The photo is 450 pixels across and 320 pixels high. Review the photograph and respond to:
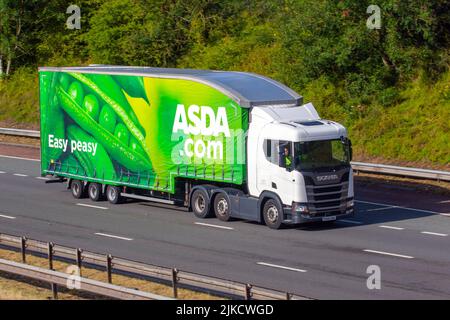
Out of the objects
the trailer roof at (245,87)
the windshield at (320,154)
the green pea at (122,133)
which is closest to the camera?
the windshield at (320,154)

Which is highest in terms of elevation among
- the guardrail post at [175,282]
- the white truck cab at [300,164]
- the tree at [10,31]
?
the tree at [10,31]

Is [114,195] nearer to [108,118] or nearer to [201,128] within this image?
[108,118]

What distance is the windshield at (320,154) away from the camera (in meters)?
27.6

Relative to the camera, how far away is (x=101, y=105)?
106ft

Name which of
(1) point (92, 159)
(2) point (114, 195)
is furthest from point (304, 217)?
(1) point (92, 159)

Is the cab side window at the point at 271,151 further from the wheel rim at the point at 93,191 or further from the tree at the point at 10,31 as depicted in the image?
the tree at the point at 10,31

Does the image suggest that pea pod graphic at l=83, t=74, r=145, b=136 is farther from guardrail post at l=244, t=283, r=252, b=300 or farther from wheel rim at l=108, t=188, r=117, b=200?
guardrail post at l=244, t=283, r=252, b=300

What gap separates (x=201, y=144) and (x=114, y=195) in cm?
458

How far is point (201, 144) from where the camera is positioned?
1159 inches

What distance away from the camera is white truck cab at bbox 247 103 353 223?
2750 cm

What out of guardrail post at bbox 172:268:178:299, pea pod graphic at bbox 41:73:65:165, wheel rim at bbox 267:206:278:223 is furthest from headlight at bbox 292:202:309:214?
pea pod graphic at bbox 41:73:65:165

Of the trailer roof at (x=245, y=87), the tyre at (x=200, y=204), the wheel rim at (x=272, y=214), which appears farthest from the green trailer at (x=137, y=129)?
the wheel rim at (x=272, y=214)

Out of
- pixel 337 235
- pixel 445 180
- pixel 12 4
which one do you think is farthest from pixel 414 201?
pixel 12 4
